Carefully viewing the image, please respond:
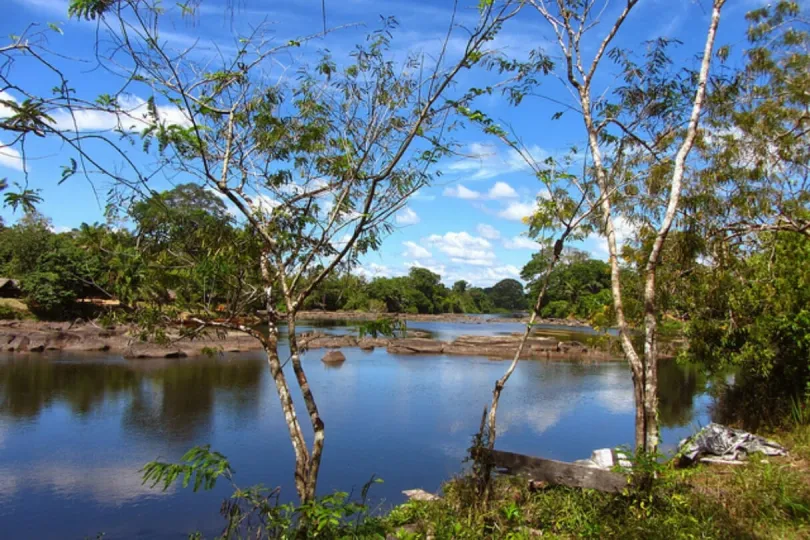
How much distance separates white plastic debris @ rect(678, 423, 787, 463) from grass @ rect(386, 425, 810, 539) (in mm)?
1193

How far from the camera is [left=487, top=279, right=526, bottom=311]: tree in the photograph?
119 meters

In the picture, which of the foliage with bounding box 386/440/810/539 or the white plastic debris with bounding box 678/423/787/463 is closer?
the foliage with bounding box 386/440/810/539

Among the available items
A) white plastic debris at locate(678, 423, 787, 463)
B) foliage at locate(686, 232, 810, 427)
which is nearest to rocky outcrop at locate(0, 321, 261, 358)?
foliage at locate(686, 232, 810, 427)

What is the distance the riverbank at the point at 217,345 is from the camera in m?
22.5

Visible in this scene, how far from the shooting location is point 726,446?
7938 millimetres

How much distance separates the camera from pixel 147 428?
11.9 m

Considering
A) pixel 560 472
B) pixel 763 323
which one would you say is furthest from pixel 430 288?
pixel 560 472

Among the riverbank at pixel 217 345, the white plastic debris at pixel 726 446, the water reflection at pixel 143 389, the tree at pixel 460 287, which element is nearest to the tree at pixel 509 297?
the tree at pixel 460 287

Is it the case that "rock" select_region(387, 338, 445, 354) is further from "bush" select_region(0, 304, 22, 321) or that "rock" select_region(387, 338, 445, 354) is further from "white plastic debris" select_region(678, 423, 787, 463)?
"white plastic debris" select_region(678, 423, 787, 463)

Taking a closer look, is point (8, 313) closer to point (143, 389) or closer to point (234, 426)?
point (143, 389)

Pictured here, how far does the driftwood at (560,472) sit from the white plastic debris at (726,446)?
269 cm

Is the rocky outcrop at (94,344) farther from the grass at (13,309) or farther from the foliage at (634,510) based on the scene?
the foliage at (634,510)

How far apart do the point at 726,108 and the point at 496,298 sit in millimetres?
112873

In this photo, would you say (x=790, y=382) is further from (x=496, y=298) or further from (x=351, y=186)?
(x=496, y=298)
